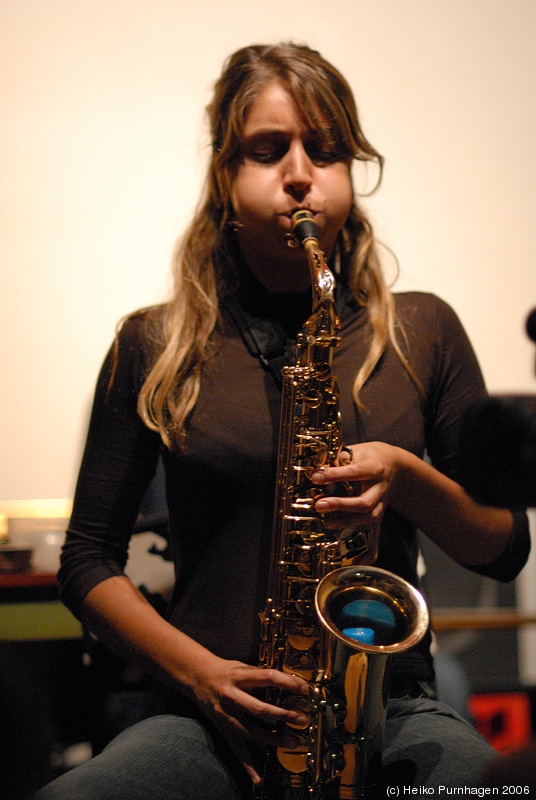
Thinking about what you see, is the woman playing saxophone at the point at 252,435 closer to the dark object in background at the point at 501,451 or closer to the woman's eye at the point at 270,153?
the woman's eye at the point at 270,153

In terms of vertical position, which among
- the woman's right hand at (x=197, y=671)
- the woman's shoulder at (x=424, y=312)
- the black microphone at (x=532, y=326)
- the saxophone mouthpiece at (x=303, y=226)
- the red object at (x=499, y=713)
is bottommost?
the red object at (x=499, y=713)

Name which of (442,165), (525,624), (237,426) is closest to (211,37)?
(442,165)

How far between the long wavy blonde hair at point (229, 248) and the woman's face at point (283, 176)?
0.07 ft

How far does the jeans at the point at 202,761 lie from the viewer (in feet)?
2.86

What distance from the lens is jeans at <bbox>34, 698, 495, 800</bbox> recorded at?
A: 34.4 inches

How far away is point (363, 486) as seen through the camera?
41.0 inches

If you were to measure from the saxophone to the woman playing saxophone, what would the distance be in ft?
0.12

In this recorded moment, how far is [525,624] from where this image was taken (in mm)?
2072

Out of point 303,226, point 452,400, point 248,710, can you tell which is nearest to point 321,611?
point 248,710

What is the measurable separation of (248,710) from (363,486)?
1.16 feet

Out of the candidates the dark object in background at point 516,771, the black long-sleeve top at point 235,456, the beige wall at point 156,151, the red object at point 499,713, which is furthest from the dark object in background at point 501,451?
the red object at point 499,713

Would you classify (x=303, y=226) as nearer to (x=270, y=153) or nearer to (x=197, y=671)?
(x=270, y=153)

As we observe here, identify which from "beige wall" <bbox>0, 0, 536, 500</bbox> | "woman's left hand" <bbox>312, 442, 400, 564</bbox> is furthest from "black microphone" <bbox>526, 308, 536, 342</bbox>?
"beige wall" <bbox>0, 0, 536, 500</bbox>

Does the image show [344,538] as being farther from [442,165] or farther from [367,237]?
[442,165]
